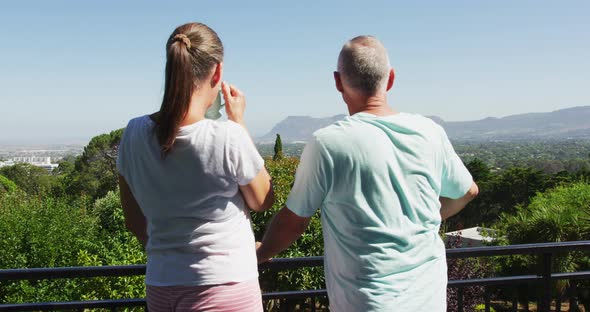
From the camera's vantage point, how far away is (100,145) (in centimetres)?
3900

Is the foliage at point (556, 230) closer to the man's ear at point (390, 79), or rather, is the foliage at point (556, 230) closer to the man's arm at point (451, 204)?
the man's arm at point (451, 204)

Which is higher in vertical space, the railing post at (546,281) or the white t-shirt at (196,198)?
the white t-shirt at (196,198)

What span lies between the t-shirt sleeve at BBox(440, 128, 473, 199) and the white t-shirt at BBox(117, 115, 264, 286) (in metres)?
0.57

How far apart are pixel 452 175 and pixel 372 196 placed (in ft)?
1.24

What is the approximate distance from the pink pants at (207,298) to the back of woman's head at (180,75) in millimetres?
363

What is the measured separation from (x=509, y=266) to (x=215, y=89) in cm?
1246

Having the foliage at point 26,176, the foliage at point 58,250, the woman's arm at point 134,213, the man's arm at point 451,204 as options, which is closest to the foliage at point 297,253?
the foliage at point 58,250

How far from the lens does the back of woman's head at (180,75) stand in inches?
49.7

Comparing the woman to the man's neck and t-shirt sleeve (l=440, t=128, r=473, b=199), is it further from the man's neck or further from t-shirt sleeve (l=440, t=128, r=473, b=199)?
t-shirt sleeve (l=440, t=128, r=473, b=199)

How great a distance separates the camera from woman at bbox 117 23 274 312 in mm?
1264

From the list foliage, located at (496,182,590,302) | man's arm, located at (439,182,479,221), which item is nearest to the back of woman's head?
man's arm, located at (439,182,479,221)

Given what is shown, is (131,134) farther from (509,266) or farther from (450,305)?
(509,266)

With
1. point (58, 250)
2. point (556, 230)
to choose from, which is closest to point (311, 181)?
point (556, 230)

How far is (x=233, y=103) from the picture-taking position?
1.42 m
